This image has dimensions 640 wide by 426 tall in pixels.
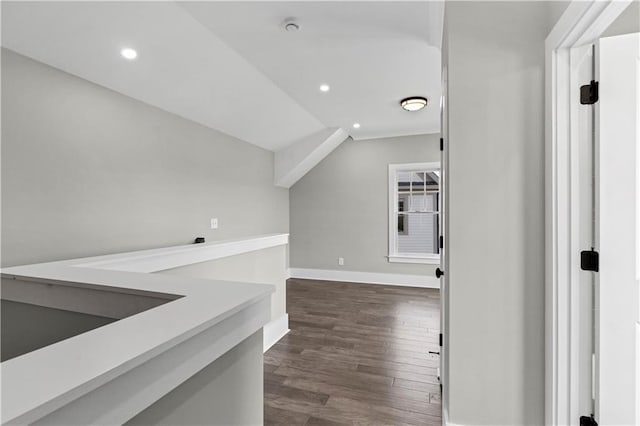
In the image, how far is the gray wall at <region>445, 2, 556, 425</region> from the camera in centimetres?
141

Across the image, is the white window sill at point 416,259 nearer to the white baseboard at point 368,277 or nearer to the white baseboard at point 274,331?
the white baseboard at point 368,277

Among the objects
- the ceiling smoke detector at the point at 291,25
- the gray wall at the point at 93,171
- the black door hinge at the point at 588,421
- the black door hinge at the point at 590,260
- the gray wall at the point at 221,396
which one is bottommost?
the black door hinge at the point at 588,421

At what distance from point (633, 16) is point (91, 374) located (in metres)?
2.00

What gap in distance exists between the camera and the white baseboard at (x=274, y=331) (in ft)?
9.16

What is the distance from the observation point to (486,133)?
146cm

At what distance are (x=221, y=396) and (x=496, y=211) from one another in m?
1.36

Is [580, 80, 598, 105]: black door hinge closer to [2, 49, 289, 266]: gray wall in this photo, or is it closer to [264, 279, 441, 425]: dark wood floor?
[264, 279, 441, 425]: dark wood floor

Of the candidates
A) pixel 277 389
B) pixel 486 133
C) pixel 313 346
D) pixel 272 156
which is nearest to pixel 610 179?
pixel 486 133

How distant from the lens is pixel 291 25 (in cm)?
229

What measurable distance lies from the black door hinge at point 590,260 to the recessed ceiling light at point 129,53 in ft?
10.2

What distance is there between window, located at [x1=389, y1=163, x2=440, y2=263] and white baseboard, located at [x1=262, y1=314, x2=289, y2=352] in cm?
273

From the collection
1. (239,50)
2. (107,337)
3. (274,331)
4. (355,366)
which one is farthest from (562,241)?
(239,50)

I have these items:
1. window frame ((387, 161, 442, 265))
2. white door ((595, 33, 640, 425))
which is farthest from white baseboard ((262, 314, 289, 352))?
window frame ((387, 161, 442, 265))

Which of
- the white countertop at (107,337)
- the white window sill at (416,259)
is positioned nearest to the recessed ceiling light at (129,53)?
the white countertop at (107,337)
